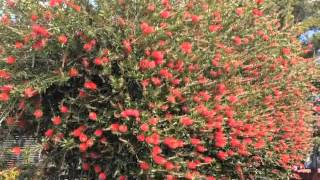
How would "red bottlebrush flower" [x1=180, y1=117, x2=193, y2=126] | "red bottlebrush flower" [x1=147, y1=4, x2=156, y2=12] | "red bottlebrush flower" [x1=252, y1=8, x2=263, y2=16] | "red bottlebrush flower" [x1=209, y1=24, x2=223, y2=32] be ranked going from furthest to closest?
"red bottlebrush flower" [x1=252, y1=8, x2=263, y2=16], "red bottlebrush flower" [x1=209, y1=24, x2=223, y2=32], "red bottlebrush flower" [x1=147, y1=4, x2=156, y2=12], "red bottlebrush flower" [x1=180, y1=117, x2=193, y2=126]

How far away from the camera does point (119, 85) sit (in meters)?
6.40

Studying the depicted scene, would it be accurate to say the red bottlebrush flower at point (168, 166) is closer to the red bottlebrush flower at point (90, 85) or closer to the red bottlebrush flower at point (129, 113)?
the red bottlebrush flower at point (129, 113)

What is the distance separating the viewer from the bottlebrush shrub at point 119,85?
641 centimetres

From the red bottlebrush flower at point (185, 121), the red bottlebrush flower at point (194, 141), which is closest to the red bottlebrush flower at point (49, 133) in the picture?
Result: the red bottlebrush flower at point (185, 121)

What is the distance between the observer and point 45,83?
20.6ft

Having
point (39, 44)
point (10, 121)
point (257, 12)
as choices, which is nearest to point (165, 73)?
point (39, 44)

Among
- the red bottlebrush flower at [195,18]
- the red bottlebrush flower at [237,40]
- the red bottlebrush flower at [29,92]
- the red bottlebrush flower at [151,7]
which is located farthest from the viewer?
the red bottlebrush flower at [237,40]

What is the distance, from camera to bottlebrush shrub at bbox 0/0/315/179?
6.41 m

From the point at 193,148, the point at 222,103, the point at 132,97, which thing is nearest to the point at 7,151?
the point at 132,97

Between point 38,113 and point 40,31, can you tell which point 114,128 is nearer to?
point 38,113

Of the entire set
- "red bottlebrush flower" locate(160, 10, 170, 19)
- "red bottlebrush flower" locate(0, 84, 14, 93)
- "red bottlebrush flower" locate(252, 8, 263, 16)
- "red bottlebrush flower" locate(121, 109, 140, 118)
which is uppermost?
"red bottlebrush flower" locate(252, 8, 263, 16)

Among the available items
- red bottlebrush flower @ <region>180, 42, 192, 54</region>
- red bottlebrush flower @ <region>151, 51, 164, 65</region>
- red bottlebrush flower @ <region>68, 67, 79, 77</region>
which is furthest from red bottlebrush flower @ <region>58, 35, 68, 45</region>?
red bottlebrush flower @ <region>180, 42, 192, 54</region>

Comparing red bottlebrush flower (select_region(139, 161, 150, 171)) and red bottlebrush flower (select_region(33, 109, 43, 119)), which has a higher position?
red bottlebrush flower (select_region(33, 109, 43, 119))

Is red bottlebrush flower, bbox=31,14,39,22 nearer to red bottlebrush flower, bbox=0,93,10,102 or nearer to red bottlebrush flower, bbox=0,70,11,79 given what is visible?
red bottlebrush flower, bbox=0,70,11,79
